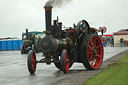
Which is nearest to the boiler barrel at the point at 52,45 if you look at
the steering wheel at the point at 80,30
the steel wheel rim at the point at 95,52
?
the steering wheel at the point at 80,30

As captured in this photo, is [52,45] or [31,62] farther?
[52,45]

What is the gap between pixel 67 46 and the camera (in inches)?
533

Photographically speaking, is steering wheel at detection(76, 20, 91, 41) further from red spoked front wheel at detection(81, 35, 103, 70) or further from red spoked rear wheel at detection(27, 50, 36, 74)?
red spoked rear wheel at detection(27, 50, 36, 74)

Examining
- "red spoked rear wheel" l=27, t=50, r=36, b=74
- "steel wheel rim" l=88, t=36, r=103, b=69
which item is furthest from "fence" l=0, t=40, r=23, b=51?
"red spoked rear wheel" l=27, t=50, r=36, b=74

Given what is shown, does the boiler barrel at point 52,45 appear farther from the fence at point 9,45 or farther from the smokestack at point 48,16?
the fence at point 9,45

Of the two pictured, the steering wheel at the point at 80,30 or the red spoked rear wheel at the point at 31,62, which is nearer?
the red spoked rear wheel at the point at 31,62

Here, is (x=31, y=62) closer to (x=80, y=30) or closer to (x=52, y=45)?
(x=52, y=45)

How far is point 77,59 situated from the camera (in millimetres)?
13680

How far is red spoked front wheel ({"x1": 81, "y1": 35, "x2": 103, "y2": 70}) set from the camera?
1342 centimetres

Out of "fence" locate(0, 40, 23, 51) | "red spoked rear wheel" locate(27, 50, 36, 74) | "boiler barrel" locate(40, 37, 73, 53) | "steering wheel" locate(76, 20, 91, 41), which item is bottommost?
"fence" locate(0, 40, 23, 51)

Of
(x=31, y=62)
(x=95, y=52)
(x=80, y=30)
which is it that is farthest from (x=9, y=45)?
(x=31, y=62)

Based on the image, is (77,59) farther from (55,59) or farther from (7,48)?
(7,48)

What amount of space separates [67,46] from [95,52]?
141cm

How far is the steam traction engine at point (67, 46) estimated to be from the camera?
42.9 ft
